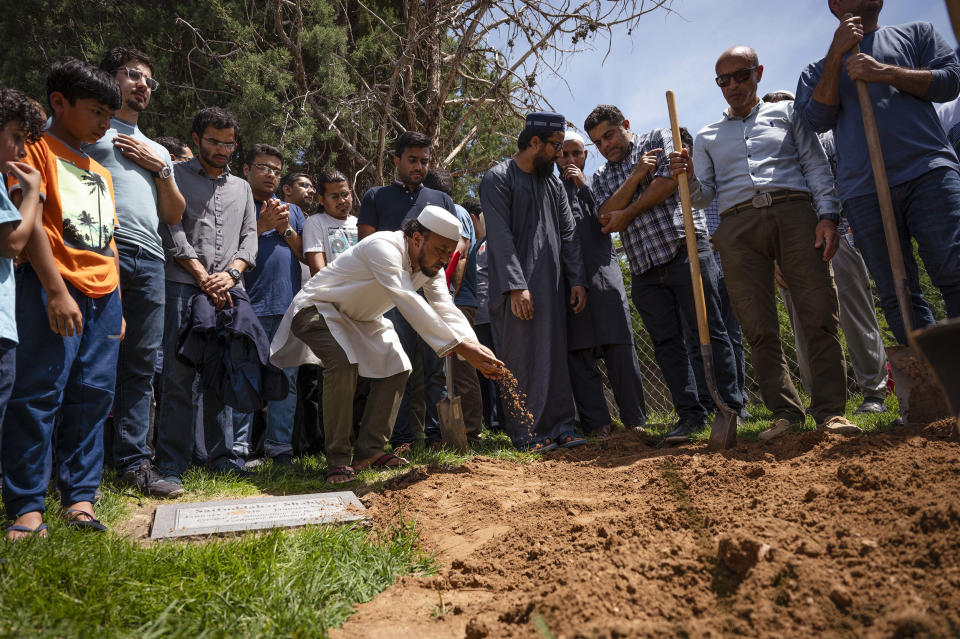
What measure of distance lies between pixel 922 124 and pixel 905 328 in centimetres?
102

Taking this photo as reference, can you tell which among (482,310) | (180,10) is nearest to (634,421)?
(482,310)

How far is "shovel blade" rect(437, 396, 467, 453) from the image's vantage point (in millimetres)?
4426

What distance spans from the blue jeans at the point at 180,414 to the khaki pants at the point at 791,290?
10.4ft

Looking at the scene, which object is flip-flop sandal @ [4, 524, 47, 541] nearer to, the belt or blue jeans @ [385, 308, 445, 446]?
blue jeans @ [385, 308, 445, 446]

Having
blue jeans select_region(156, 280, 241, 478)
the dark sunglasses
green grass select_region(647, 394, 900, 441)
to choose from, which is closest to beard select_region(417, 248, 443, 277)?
blue jeans select_region(156, 280, 241, 478)

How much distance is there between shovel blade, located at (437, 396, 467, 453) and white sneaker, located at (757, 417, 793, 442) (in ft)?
6.03

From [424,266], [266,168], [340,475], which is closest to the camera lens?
[340,475]

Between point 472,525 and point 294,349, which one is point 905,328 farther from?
point 294,349

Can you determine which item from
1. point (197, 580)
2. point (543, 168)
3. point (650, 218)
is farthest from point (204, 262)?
point (650, 218)

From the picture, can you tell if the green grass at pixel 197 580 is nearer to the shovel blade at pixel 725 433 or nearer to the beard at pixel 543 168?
the shovel blade at pixel 725 433

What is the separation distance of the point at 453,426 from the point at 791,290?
222 centimetres

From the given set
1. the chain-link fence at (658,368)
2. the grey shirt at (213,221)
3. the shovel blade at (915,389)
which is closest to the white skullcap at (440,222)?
the grey shirt at (213,221)

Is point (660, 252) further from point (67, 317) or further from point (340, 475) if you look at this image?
point (67, 317)

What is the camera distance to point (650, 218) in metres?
4.61
